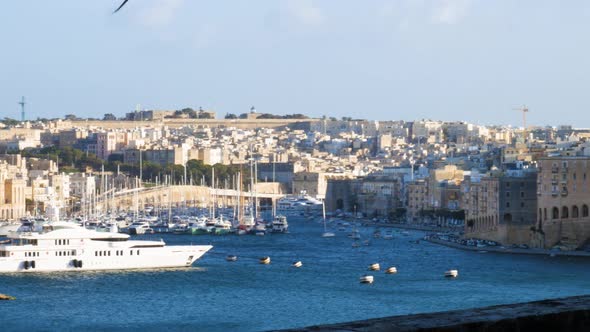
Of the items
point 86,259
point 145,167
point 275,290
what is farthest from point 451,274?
point 145,167

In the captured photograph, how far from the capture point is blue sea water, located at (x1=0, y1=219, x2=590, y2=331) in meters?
20.4

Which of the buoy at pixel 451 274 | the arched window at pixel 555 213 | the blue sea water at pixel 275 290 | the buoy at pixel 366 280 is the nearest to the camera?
the blue sea water at pixel 275 290

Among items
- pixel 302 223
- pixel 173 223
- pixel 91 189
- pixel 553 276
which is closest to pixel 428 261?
pixel 553 276

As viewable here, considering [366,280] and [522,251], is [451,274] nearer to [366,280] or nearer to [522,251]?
[366,280]

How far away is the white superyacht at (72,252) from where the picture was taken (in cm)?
2819

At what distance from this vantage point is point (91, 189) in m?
65.0

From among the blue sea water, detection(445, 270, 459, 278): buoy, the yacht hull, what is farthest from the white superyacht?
detection(445, 270, 459, 278): buoy

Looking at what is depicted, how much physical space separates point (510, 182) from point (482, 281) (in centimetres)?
1172

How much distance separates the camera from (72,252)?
93.2 ft

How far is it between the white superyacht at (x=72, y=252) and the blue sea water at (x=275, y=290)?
19.0 inches

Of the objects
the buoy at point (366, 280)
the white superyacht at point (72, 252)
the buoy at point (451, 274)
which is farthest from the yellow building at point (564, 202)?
the white superyacht at point (72, 252)

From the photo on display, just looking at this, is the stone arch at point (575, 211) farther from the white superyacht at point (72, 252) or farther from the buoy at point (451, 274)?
the white superyacht at point (72, 252)

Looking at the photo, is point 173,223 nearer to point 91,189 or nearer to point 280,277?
point 91,189

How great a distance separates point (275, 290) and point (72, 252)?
4922 millimetres
